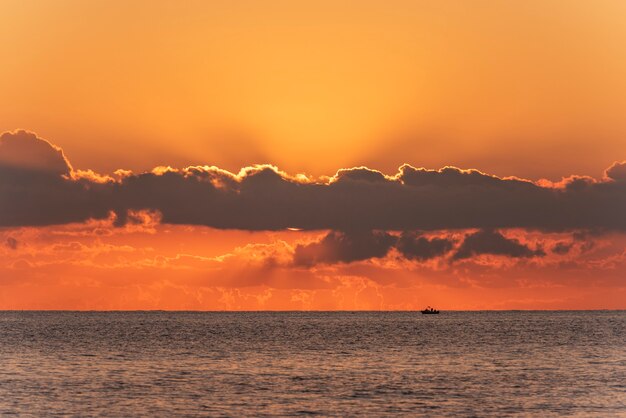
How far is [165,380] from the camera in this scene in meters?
115

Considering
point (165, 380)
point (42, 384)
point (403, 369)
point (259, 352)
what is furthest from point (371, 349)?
point (42, 384)

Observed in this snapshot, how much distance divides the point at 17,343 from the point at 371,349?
70.0 metres

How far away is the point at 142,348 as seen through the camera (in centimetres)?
17875

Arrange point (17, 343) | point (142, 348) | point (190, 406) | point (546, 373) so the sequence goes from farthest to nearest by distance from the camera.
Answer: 1. point (17, 343)
2. point (142, 348)
3. point (546, 373)
4. point (190, 406)

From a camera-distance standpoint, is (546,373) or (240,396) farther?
(546,373)

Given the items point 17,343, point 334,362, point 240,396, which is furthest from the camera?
point 17,343

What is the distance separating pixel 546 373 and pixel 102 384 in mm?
52287

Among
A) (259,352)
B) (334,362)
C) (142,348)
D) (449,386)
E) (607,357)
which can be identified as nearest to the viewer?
(449,386)

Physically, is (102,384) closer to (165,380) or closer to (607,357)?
(165,380)

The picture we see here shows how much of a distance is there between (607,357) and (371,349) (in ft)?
130

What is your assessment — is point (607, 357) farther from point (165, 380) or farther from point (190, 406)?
point (190, 406)

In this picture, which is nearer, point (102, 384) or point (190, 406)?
point (190, 406)

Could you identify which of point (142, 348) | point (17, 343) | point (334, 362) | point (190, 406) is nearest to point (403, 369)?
point (334, 362)

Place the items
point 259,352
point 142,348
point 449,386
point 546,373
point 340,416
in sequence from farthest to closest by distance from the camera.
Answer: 1. point 142,348
2. point 259,352
3. point 546,373
4. point 449,386
5. point 340,416
